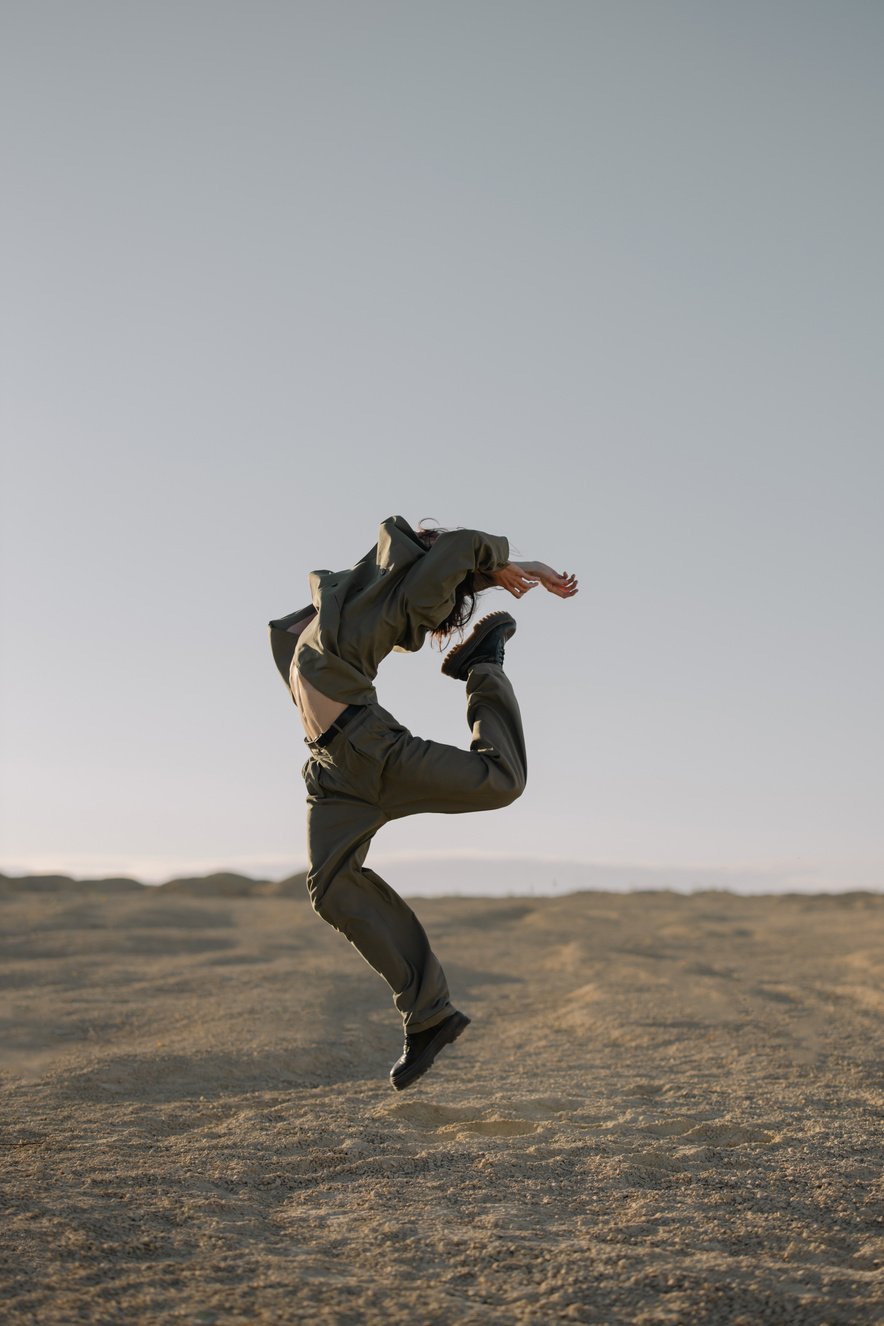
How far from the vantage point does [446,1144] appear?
4.66m

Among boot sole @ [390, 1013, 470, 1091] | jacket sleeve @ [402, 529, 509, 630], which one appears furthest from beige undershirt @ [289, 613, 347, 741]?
boot sole @ [390, 1013, 470, 1091]

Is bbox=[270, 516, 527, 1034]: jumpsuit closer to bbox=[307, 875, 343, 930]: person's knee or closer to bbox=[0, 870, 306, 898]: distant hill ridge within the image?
bbox=[307, 875, 343, 930]: person's knee

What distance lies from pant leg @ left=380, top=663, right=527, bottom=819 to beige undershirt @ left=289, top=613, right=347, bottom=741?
0.90 feet

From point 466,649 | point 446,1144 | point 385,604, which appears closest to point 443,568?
point 385,604

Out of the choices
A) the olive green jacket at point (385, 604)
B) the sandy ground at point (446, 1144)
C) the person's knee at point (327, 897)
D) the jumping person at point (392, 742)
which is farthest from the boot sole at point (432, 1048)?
the olive green jacket at point (385, 604)

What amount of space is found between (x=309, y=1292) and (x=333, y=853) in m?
1.75

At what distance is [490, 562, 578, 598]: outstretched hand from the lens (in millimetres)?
4742

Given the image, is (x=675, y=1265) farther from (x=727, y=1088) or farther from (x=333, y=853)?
(x=727, y=1088)

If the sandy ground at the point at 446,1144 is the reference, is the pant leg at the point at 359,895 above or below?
above

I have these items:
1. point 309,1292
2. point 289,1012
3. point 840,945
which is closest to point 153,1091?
point 289,1012

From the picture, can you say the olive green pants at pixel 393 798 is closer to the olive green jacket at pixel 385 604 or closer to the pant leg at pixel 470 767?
the pant leg at pixel 470 767

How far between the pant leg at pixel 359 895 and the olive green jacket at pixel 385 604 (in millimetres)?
267

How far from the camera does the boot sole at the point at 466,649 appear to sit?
4930 millimetres

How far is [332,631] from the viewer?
4.57 meters
